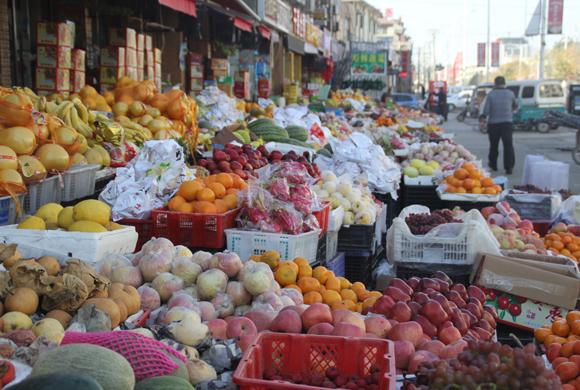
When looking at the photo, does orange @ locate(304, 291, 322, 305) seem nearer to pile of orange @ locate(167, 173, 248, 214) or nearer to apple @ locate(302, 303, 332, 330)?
apple @ locate(302, 303, 332, 330)

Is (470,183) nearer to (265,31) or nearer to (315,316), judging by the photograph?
(315,316)

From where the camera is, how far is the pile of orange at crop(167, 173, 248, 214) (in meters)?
4.92

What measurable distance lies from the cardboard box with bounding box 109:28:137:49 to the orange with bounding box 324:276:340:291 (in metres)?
5.70

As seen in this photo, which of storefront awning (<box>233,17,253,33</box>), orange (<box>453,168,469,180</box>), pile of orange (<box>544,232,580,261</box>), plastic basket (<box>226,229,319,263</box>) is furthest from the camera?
storefront awning (<box>233,17,253,33</box>)

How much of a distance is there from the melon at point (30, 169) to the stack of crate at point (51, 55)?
3.01 m

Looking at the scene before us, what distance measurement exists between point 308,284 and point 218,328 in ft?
2.99

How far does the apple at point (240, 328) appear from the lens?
10.4 ft

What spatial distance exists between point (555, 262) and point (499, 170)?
35.7 ft

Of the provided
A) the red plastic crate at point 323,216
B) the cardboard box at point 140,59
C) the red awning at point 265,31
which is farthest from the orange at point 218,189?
the red awning at point 265,31

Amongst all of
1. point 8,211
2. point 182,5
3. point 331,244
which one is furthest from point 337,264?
point 182,5

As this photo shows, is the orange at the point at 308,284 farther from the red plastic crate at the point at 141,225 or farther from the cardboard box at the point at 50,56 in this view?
the cardboard box at the point at 50,56

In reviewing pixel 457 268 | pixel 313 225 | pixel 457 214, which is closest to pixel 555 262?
pixel 457 268

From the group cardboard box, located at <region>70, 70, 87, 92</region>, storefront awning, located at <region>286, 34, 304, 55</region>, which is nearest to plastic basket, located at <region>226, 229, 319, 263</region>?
cardboard box, located at <region>70, 70, 87, 92</region>

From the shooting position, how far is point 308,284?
405 cm
